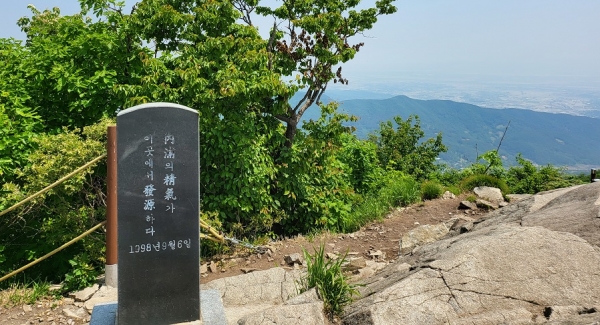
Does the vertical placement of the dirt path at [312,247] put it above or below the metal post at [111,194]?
below

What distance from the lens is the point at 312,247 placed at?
7.81m

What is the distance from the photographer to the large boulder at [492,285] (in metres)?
3.86

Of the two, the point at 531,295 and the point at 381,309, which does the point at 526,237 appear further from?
the point at 381,309

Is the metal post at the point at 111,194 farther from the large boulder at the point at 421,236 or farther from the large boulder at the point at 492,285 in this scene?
the large boulder at the point at 421,236

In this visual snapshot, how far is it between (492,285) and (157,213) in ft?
10.6

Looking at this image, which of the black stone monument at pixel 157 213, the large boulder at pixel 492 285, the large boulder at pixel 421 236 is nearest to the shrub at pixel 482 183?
the large boulder at pixel 421 236

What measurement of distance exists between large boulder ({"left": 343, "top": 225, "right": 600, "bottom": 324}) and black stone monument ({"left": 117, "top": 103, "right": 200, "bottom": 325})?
5.56 feet

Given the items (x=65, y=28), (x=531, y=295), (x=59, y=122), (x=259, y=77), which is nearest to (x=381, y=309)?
(x=531, y=295)

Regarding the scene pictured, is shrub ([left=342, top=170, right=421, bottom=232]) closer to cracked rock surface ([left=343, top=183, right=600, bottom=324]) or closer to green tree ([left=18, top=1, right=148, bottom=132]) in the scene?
cracked rock surface ([left=343, top=183, right=600, bottom=324])

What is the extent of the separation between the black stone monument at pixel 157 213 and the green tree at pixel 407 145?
65.6 feet

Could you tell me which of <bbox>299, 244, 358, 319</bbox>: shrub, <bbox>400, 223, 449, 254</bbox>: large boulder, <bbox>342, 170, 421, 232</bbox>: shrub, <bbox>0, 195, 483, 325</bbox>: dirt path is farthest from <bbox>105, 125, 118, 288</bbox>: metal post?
<bbox>342, 170, 421, 232</bbox>: shrub

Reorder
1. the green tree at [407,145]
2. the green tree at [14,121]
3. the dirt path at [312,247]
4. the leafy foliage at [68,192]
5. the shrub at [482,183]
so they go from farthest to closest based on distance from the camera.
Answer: the green tree at [407,145]
the shrub at [482,183]
the green tree at [14,121]
the leafy foliage at [68,192]
the dirt path at [312,247]

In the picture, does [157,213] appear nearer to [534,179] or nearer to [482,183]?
[482,183]

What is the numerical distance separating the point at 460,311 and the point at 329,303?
48.3 inches
